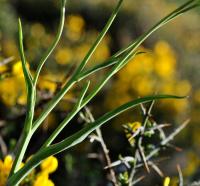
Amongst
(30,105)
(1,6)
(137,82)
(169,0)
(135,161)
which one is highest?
(30,105)

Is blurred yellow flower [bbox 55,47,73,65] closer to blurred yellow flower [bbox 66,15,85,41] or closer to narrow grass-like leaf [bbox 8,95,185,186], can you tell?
blurred yellow flower [bbox 66,15,85,41]

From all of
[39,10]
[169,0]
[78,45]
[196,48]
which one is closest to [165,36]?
[196,48]

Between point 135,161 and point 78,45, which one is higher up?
point 135,161

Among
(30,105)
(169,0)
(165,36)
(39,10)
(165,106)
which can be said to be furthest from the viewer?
(169,0)

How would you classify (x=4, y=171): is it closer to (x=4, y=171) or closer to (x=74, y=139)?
(x=4, y=171)

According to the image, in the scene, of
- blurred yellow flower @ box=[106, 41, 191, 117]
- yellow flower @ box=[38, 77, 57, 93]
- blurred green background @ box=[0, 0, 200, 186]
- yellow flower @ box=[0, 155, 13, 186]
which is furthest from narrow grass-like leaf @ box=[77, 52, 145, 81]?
blurred yellow flower @ box=[106, 41, 191, 117]

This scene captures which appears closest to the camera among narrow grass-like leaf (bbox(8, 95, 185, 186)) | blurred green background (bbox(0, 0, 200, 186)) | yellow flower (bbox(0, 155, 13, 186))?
narrow grass-like leaf (bbox(8, 95, 185, 186))

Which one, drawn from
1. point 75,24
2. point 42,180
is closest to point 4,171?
point 42,180

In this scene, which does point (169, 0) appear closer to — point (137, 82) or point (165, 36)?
point (165, 36)
